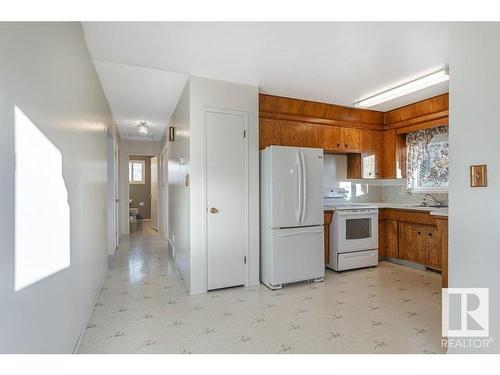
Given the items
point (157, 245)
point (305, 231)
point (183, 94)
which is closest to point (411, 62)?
point (305, 231)

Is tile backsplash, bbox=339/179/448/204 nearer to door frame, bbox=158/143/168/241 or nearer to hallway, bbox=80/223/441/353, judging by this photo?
hallway, bbox=80/223/441/353

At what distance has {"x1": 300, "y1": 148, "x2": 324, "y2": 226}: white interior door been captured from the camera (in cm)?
327

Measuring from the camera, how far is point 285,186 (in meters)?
3.20

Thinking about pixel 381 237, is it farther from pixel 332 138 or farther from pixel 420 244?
pixel 332 138

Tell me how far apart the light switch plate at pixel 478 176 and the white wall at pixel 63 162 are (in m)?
2.29

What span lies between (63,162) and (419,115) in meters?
4.31

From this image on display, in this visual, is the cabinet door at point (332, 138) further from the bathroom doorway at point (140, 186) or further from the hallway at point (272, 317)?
the bathroom doorway at point (140, 186)

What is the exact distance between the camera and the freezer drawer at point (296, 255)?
10.3 feet

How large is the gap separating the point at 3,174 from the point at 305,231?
9.36 ft

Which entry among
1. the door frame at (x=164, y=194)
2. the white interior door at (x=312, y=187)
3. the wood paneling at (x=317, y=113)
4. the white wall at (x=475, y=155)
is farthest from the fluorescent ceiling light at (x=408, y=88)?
the door frame at (x=164, y=194)

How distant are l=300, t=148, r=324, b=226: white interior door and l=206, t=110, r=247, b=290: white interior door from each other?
73cm

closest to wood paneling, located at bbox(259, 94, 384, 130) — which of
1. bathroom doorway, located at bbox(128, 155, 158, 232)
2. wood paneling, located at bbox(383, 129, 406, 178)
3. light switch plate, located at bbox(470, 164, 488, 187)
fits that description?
wood paneling, located at bbox(383, 129, 406, 178)
